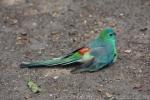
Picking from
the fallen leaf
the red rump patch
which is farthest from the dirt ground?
the red rump patch

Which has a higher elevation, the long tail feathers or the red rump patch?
the red rump patch

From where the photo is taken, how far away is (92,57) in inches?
203

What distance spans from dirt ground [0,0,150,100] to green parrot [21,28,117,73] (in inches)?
2.6

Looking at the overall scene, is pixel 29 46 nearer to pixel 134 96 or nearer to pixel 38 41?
pixel 38 41

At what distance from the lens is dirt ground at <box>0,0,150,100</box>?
4.93 meters

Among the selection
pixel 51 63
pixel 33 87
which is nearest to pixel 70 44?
pixel 51 63

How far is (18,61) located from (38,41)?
511 millimetres

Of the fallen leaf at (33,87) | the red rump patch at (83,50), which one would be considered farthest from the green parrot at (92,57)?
the fallen leaf at (33,87)

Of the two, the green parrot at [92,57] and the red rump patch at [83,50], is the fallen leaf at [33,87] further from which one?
the red rump patch at [83,50]

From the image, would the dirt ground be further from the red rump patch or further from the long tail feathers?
the red rump patch

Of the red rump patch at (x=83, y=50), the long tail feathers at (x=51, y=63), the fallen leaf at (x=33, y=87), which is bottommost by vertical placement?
the fallen leaf at (x=33, y=87)

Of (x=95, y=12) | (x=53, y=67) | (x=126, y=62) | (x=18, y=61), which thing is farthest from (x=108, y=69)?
(x=95, y=12)

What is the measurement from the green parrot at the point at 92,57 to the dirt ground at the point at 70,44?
0.22 feet

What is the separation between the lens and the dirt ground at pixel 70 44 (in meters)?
4.93
